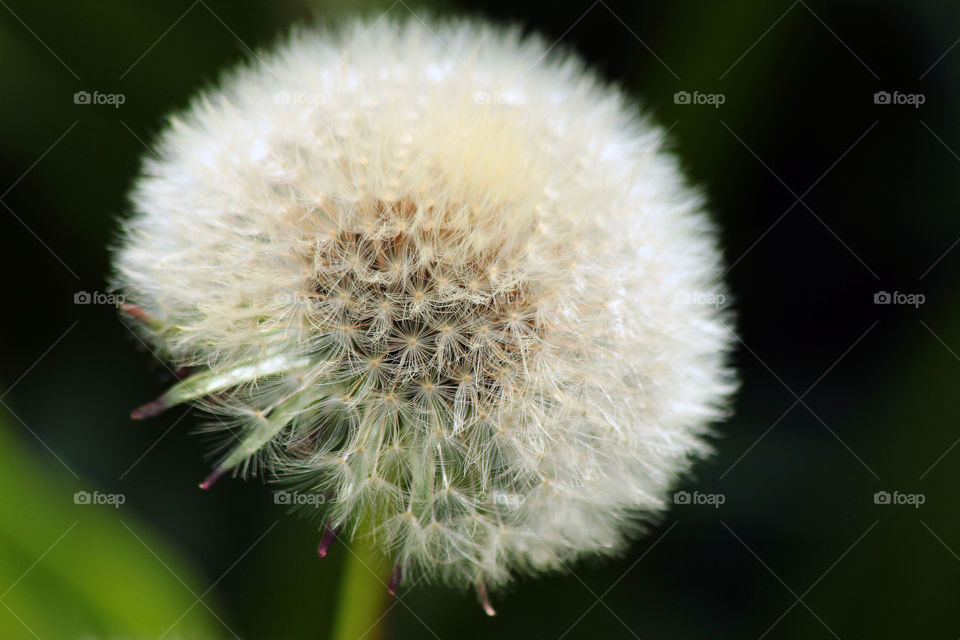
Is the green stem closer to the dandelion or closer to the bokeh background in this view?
the dandelion

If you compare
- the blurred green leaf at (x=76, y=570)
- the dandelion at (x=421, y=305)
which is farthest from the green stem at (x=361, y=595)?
the blurred green leaf at (x=76, y=570)

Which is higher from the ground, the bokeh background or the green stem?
the bokeh background

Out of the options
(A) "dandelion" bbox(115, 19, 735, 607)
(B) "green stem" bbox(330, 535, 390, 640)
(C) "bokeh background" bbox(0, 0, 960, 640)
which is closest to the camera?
(A) "dandelion" bbox(115, 19, 735, 607)

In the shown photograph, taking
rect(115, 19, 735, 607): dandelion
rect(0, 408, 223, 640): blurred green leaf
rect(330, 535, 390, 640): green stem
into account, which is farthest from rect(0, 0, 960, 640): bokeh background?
rect(115, 19, 735, 607): dandelion

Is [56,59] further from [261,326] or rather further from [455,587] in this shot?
[455,587]

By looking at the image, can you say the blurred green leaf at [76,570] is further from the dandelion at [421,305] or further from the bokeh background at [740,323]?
the dandelion at [421,305]

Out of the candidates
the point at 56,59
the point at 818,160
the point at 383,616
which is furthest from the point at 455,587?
the point at 56,59

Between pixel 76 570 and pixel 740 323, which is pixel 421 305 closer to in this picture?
pixel 76 570
